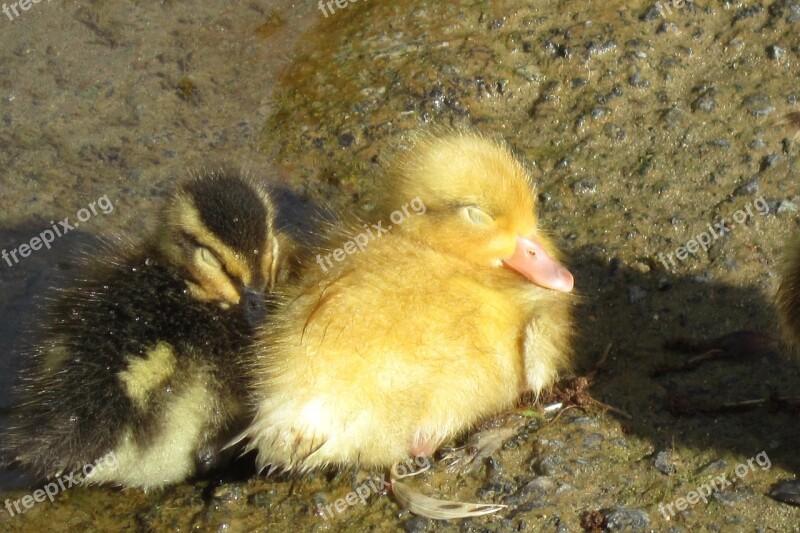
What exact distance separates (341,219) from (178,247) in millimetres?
479

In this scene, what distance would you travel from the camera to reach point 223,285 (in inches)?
113

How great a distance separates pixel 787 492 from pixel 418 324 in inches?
39.0

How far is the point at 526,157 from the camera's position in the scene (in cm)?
357

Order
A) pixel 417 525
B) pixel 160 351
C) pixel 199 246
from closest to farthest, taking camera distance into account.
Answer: pixel 417 525 → pixel 160 351 → pixel 199 246

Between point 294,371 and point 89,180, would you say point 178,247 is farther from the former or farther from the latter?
point 89,180

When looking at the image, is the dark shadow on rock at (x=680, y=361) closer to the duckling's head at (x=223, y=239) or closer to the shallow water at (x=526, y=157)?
the shallow water at (x=526, y=157)

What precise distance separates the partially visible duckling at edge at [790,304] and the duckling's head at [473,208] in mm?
548

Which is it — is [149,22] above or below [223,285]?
above

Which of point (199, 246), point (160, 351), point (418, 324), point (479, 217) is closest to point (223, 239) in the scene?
point (199, 246)

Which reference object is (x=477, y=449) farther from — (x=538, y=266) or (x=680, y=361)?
(x=680, y=361)

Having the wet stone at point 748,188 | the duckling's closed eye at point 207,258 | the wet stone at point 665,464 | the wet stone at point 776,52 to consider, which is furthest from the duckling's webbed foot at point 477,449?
the wet stone at point 776,52

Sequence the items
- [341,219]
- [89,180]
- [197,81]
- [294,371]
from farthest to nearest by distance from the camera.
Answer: [197,81]
[89,180]
[341,219]
[294,371]

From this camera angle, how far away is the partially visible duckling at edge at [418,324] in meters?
2.58

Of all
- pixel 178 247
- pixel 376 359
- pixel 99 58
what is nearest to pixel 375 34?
pixel 99 58
